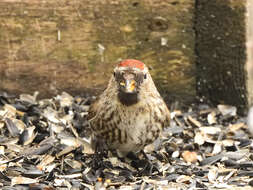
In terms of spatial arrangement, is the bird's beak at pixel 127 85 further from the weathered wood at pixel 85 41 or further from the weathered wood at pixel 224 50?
the weathered wood at pixel 224 50

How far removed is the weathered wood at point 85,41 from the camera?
17.8 ft

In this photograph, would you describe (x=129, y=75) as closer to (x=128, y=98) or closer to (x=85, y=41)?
(x=128, y=98)

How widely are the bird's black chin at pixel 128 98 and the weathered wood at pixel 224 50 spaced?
1.52 metres

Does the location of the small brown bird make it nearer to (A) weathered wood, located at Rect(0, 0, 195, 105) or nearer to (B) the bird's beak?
(B) the bird's beak

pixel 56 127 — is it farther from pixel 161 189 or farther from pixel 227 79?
pixel 227 79

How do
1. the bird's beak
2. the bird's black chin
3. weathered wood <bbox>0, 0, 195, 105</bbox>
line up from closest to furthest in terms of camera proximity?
the bird's beak, the bird's black chin, weathered wood <bbox>0, 0, 195, 105</bbox>

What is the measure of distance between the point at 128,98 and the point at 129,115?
0.14 meters

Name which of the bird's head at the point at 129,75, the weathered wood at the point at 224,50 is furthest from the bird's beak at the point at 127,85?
the weathered wood at the point at 224,50

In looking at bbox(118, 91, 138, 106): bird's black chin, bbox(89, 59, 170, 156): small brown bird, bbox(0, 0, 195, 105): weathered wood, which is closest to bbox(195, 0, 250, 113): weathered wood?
bbox(0, 0, 195, 105): weathered wood

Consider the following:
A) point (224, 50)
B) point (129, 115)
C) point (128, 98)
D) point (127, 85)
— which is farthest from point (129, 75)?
point (224, 50)

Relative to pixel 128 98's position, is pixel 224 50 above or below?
above

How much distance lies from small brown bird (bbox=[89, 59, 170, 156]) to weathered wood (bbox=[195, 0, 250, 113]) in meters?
1.26

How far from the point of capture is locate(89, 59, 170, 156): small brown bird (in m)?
4.48

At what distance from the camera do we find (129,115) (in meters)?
4.50
